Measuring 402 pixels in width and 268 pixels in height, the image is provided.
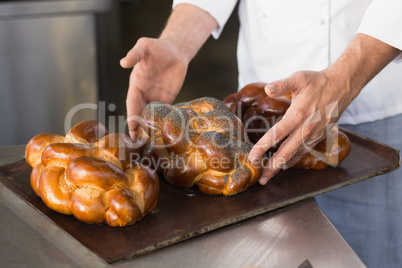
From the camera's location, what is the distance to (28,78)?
10.2 ft

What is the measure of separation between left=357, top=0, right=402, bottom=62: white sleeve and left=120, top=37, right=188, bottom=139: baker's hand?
672 millimetres

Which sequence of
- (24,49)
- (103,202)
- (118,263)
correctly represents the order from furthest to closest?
(24,49), (103,202), (118,263)

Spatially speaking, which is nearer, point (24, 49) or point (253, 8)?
point (253, 8)

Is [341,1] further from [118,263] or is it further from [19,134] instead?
[19,134]

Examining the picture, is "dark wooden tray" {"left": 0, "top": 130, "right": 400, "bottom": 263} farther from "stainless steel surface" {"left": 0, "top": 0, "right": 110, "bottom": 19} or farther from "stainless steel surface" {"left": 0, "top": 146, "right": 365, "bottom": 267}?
"stainless steel surface" {"left": 0, "top": 0, "right": 110, "bottom": 19}

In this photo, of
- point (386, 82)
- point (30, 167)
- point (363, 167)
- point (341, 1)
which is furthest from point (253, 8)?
point (30, 167)

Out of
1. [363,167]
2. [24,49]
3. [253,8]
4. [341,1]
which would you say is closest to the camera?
[363,167]

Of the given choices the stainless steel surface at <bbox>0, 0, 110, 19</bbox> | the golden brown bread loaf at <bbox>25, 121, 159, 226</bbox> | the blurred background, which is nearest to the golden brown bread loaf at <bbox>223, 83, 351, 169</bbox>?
the golden brown bread loaf at <bbox>25, 121, 159, 226</bbox>

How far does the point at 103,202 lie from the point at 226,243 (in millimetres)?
299

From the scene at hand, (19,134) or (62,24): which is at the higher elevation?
(62,24)

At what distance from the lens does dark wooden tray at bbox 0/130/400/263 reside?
1012 millimetres

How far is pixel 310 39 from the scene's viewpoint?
1.67 m

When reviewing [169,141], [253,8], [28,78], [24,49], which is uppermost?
[253,8]

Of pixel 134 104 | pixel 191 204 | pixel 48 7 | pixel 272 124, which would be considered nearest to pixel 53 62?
pixel 48 7
